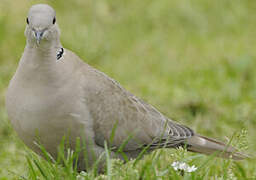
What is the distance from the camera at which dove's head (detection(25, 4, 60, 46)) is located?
3.21 m

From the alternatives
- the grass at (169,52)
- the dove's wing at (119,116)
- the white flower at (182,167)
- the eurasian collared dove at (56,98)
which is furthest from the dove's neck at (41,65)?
the grass at (169,52)

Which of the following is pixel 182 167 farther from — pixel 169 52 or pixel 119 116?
pixel 169 52

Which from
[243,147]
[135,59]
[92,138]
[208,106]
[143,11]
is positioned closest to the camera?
[243,147]

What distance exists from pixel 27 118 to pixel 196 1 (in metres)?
5.16

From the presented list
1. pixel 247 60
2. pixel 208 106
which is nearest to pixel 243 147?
pixel 208 106

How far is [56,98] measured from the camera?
10.8 feet

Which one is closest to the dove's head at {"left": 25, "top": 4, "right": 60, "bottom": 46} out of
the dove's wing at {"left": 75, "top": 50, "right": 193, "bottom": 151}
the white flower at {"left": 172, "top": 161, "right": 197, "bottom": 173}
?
the dove's wing at {"left": 75, "top": 50, "right": 193, "bottom": 151}

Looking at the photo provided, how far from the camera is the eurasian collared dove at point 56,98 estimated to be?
10.7ft

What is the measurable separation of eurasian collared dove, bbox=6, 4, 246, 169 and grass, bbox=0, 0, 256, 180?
926 mm

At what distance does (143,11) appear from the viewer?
25.9 ft

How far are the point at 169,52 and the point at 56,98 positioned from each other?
4141 millimetres

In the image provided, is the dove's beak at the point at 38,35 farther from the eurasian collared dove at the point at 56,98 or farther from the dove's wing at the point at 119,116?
the dove's wing at the point at 119,116

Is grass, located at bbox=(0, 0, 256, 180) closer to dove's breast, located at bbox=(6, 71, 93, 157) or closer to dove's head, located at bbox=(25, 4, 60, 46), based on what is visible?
dove's breast, located at bbox=(6, 71, 93, 157)

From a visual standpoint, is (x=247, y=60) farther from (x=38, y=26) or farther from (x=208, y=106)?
(x=38, y=26)
